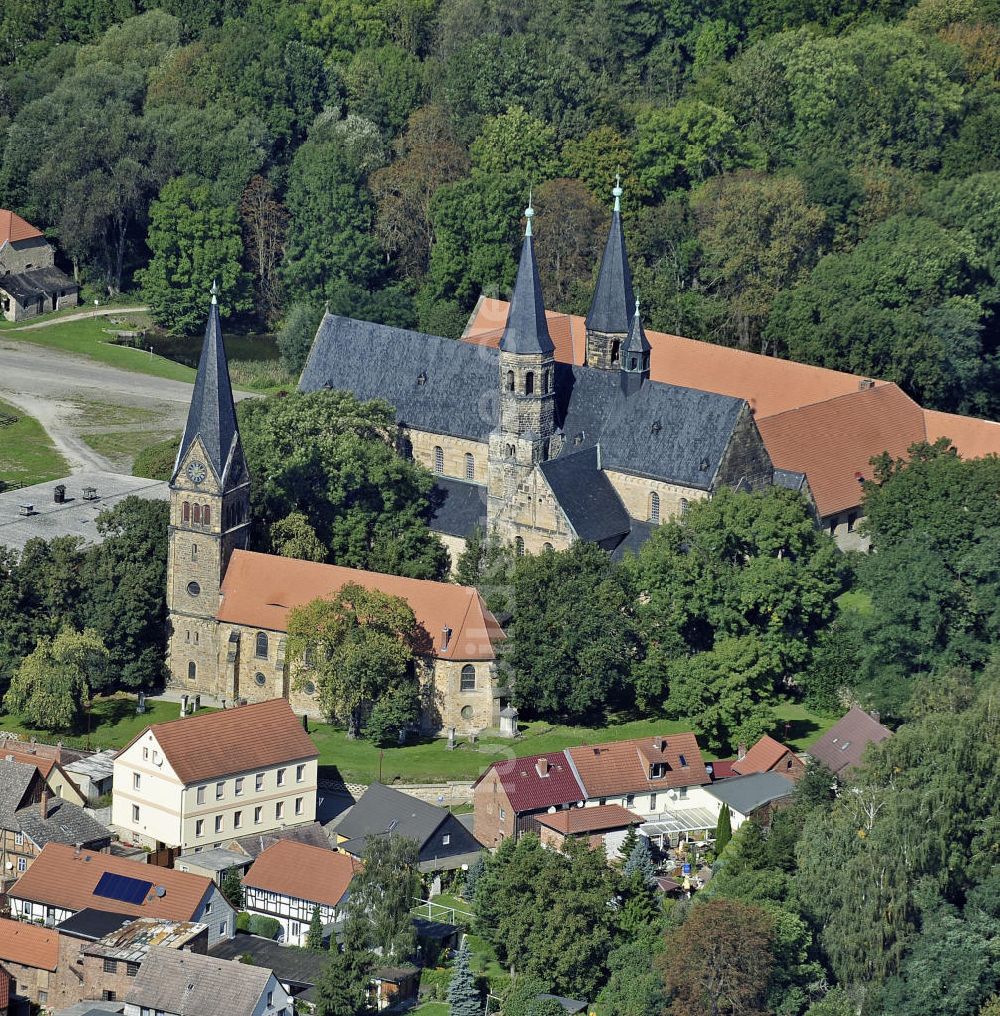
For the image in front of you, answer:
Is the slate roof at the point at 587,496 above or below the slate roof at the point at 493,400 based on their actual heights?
below

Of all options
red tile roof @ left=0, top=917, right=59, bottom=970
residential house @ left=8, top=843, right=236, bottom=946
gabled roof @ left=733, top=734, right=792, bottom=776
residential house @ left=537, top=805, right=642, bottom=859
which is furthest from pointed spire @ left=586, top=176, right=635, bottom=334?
red tile roof @ left=0, top=917, right=59, bottom=970

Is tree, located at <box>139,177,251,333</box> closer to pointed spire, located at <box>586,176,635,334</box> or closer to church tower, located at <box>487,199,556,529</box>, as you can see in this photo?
pointed spire, located at <box>586,176,635,334</box>

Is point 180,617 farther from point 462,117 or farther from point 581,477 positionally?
point 462,117

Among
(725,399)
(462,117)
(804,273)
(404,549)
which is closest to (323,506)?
Result: (404,549)

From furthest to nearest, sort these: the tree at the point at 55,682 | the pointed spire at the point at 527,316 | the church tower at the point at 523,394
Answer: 1. the church tower at the point at 523,394
2. the pointed spire at the point at 527,316
3. the tree at the point at 55,682

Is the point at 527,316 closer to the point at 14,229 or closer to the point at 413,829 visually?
the point at 413,829

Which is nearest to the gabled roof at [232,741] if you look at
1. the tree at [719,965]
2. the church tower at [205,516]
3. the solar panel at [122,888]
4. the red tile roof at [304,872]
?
the red tile roof at [304,872]

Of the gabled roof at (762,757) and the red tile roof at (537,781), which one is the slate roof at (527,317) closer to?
the red tile roof at (537,781)
